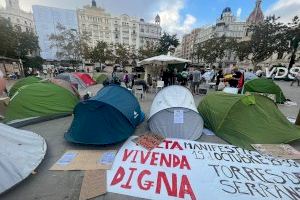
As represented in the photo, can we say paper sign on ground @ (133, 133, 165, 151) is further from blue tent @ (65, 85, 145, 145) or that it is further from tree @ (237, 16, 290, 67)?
tree @ (237, 16, 290, 67)

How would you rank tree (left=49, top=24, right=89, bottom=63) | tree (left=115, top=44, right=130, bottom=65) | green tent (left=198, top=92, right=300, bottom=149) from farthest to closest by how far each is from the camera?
tree (left=115, top=44, right=130, bottom=65) < tree (left=49, top=24, right=89, bottom=63) < green tent (left=198, top=92, right=300, bottom=149)

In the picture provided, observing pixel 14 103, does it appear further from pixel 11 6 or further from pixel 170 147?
pixel 11 6

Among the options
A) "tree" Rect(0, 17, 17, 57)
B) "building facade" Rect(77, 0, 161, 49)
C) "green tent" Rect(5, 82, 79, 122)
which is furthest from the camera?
"building facade" Rect(77, 0, 161, 49)

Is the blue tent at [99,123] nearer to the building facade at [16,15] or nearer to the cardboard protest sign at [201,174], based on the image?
the cardboard protest sign at [201,174]

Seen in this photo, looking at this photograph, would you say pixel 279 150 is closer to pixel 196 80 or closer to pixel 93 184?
pixel 93 184

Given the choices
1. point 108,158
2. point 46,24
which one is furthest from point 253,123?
point 46,24

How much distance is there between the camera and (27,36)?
82.0 ft

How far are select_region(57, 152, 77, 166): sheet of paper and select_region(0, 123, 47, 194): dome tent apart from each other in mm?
356

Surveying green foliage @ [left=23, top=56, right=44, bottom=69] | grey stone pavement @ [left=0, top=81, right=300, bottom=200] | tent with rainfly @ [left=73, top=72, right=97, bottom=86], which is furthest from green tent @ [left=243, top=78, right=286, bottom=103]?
green foliage @ [left=23, top=56, right=44, bottom=69]

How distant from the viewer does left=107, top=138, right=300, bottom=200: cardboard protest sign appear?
107 inches

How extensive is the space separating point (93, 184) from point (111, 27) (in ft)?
224

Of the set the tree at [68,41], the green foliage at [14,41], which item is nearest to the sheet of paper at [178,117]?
the green foliage at [14,41]

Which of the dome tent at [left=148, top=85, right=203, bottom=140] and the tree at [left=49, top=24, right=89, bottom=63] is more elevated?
the tree at [left=49, top=24, right=89, bottom=63]

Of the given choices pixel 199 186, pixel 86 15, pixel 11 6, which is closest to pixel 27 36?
pixel 199 186
